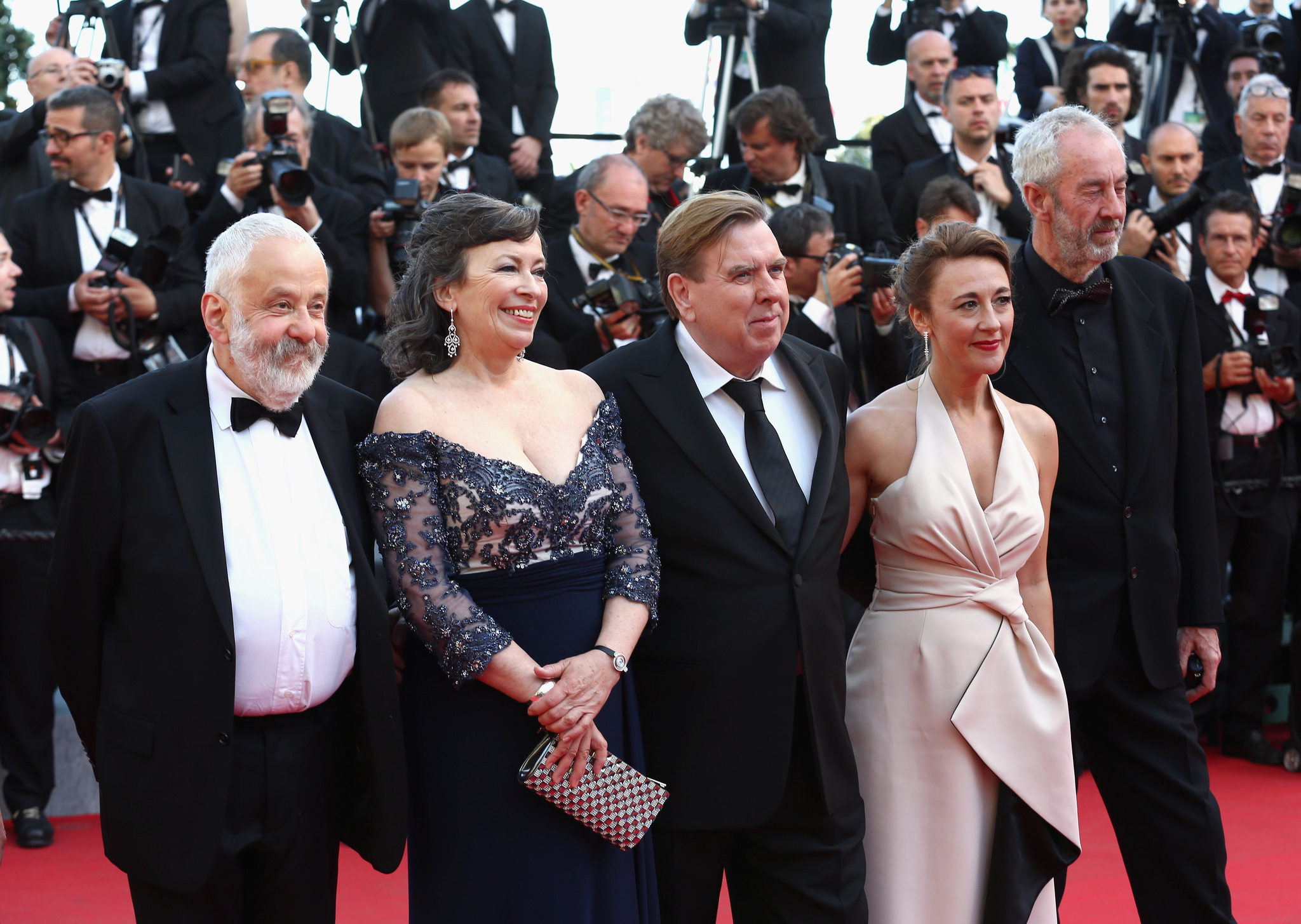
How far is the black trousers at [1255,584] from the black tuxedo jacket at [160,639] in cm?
392

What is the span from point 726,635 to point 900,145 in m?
4.36

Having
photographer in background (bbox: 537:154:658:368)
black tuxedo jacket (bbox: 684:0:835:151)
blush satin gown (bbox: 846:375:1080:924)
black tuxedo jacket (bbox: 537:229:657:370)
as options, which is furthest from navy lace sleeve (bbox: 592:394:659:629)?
black tuxedo jacket (bbox: 684:0:835:151)

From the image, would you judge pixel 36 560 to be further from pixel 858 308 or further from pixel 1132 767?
pixel 1132 767

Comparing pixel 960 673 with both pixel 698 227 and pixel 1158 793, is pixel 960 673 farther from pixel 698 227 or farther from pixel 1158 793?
pixel 698 227

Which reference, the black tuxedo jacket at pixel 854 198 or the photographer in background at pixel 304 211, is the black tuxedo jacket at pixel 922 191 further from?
the photographer in background at pixel 304 211

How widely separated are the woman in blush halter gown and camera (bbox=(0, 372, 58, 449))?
2.71 meters

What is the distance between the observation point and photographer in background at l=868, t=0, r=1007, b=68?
22.7 feet

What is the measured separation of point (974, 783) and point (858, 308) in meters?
2.31

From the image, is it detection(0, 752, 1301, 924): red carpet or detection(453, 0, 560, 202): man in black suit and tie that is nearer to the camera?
detection(0, 752, 1301, 924): red carpet

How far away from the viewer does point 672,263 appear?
2.77m

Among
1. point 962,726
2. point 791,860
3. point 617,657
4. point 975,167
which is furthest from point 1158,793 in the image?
point 975,167

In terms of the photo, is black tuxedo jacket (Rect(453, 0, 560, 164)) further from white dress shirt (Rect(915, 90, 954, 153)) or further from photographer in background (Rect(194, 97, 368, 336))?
white dress shirt (Rect(915, 90, 954, 153))

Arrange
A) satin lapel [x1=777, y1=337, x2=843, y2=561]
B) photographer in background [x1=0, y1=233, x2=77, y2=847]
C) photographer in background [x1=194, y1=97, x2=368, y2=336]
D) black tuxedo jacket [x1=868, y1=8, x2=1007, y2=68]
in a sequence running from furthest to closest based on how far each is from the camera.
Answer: black tuxedo jacket [x1=868, y1=8, x2=1007, y2=68] < photographer in background [x1=194, y1=97, x2=368, y2=336] < photographer in background [x1=0, y1=233, x2=77, y2=847] < satin lapel [x1=777, y1=337, x2=843, y2=561]

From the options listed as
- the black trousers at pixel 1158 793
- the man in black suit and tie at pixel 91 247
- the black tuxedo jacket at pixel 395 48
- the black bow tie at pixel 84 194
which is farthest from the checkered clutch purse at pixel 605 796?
the black tuxedo jacket at pixel 395 48
